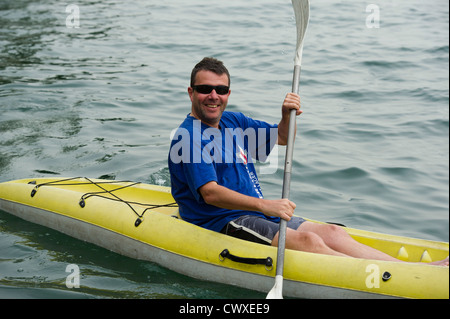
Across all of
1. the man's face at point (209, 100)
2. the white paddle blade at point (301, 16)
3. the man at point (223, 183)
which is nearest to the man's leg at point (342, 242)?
the man at point (223, 183)

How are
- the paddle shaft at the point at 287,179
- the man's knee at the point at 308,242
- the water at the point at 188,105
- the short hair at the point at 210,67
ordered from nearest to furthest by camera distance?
the paddle shaft at the point at 287,179
the man's knee at the point at 308,242
the short hair at the point at 210,67
the water at the point at 188,105

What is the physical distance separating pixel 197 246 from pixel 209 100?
40.5 inches

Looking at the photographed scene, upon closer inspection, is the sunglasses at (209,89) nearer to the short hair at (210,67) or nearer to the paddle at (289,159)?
the short hair at (210,67)

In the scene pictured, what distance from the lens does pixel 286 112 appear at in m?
4.27

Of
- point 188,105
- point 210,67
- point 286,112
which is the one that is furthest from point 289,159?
point 188,105

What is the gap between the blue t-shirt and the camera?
3814 millimetres

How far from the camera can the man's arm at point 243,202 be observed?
3668mm

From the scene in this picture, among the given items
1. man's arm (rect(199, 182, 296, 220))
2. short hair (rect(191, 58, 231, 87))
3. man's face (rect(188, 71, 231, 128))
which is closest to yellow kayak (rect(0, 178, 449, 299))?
man's arm (rect(199, 182, 296, 220))

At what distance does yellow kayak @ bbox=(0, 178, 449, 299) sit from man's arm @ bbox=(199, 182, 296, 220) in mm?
342

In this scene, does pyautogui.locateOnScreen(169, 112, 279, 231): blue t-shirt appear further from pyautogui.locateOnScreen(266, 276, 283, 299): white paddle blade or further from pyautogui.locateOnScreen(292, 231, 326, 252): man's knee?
pyautogui.locateOnScreen(266, 276, 283, 299): white paddle blade

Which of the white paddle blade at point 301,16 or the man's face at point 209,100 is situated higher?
the white paddle blade at point 301,16

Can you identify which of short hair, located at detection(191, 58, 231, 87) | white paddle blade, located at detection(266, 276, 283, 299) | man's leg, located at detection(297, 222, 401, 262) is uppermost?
short hair, located at detection(191, 58, 231, 87)

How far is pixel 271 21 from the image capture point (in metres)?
13.4

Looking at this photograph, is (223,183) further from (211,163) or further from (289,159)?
(289,159)
